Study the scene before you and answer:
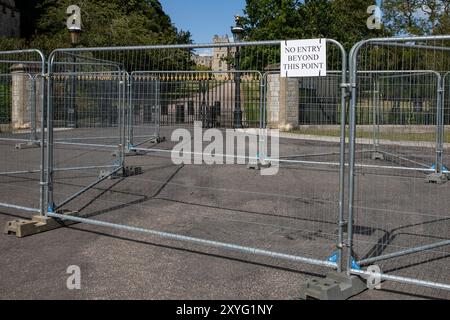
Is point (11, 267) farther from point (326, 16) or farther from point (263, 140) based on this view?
point (326, 16)

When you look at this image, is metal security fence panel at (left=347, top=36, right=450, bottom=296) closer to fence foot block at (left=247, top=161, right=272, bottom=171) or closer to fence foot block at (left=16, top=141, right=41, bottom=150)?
fence foot block at (left=247, top=161, right=272, bottom=171)

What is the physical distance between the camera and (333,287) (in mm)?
4574

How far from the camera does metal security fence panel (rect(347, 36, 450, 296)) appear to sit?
5176mm

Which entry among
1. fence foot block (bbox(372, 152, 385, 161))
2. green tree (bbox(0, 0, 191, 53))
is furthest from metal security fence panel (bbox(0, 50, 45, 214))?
green tree (bbox(0, 0, 191, 53))

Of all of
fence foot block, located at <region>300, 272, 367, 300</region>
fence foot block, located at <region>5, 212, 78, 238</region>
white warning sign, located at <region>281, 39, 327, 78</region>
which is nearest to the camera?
fence foot block, located at <region>300, 272, 367, 300</region>

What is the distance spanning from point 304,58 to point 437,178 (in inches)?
257

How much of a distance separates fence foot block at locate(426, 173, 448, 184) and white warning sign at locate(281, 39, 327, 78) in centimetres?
644

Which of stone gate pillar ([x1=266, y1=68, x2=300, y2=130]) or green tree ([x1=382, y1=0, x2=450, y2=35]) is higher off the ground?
green tree ([x1=382, y1=0, x2=450, y2=35])

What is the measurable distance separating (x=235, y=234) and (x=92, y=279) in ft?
7.00

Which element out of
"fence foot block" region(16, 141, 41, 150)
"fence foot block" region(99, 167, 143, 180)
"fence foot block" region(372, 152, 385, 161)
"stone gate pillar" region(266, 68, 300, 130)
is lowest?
"fence foot block" region(99, 167, 143, 180)

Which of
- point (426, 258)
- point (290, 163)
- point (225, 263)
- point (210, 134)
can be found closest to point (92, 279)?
point (225, 263)

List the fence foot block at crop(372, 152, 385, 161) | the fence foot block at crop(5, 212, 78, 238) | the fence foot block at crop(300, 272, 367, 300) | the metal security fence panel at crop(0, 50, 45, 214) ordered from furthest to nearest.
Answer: the fence foot block at crop(372, 152, 385, 161) → the metal security fence panel at crop(0, 50, 45, 214) → the fence foot block at crop(5, 212, 78, 238) → the fence foot block at crop(300, 272, 367, 300)

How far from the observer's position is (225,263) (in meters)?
5.54

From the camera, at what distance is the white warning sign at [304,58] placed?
16.7 ft
